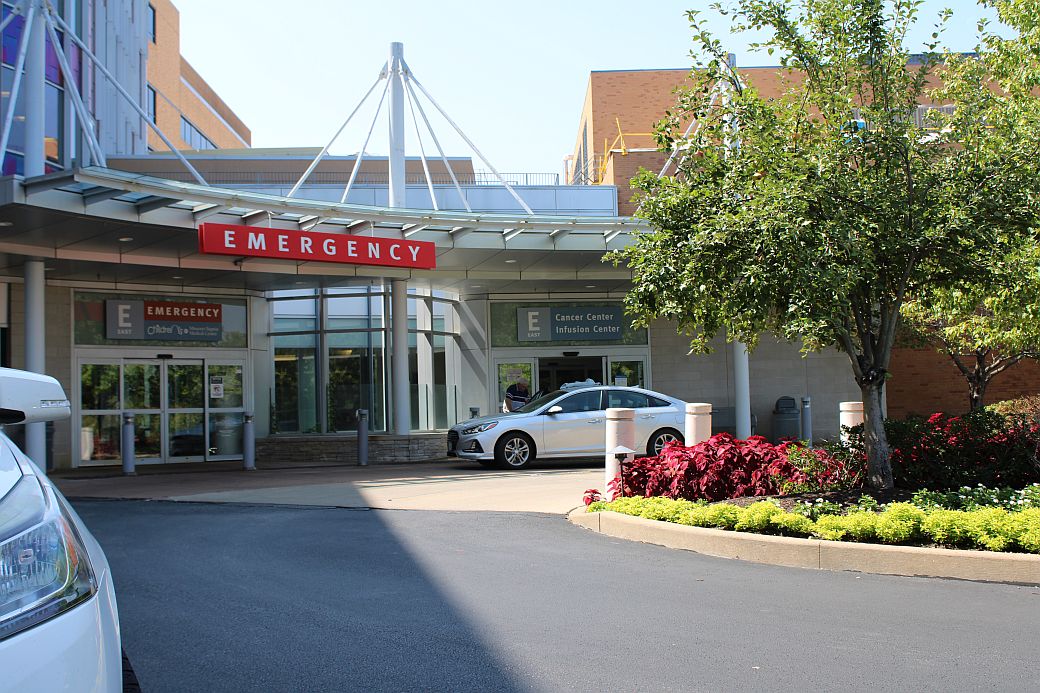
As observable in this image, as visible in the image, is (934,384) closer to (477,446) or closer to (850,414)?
(477,446)

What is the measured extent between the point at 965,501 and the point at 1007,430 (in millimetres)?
2629

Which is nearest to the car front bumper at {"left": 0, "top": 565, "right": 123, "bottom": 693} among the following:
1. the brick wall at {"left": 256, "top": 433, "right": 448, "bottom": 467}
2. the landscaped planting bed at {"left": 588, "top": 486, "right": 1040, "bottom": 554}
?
the landscaped planting bed at {"left": 588, "top": 486, "right": 1040, "bottom": 554}

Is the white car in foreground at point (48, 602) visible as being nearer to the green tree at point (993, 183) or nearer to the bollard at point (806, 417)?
the green tree at point (993, 183)

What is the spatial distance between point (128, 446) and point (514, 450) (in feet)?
23.5

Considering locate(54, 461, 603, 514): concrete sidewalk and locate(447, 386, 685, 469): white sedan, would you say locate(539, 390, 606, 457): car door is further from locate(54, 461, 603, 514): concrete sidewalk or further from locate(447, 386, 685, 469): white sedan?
locate(54, 461, 603, 514): concrete sidewalk

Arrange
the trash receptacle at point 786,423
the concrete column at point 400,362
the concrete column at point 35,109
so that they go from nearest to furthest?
the concrete column at point 35,109
the concrete column at point 400,362
the trash receptacle at point 786,423

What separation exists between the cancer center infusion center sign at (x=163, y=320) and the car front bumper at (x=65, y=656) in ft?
63.9

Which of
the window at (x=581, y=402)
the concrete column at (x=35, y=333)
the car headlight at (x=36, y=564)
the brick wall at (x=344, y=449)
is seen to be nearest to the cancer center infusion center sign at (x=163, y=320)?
the brick wall at (x=344, y=449)

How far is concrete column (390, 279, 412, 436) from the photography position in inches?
808

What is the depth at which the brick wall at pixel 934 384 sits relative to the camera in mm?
27062

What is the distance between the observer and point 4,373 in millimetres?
3174

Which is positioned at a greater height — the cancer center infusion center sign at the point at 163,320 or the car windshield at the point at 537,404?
the cancer center infusion center sign at the point at 163,320

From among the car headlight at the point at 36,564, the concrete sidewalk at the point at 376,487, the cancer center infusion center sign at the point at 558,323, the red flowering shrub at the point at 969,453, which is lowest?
the concrete sidewalk at the point at 376,487

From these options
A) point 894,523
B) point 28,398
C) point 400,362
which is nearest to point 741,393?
point 400,362
